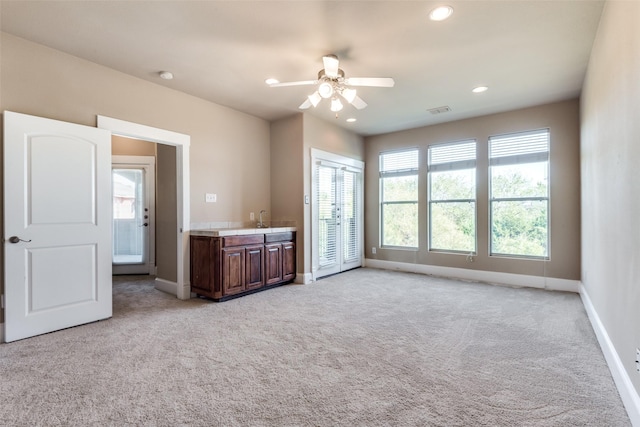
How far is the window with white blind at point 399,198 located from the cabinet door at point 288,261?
2.21 meters

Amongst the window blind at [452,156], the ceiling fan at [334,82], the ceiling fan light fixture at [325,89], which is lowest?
the window blind at [452,156]

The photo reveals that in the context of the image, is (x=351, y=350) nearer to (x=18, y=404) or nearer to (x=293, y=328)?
(x=293, y=328)

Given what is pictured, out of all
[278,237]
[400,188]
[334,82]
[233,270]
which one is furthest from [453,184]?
[233,270]

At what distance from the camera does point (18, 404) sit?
1868 millimetres

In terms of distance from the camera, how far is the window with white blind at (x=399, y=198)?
6.06m

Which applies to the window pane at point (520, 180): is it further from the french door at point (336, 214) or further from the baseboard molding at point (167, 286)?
the baseboard molding at point (167, 286)

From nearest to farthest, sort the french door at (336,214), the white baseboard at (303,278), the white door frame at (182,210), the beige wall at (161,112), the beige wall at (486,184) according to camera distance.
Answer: the beige wall at (161,112), the white door frame at (182,210), the beige wall at (486,184), the white baseboard at (303,278), the french door at (336,214)

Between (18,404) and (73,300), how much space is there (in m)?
1.46

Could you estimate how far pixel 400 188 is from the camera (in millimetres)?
6238

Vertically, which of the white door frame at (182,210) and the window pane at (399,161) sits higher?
the window pane at (399,161)

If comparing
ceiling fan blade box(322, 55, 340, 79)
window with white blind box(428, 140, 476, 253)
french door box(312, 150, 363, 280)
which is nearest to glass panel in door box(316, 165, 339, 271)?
french door box(312, 150, 363, 280)

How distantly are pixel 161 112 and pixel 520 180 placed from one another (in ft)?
17.6

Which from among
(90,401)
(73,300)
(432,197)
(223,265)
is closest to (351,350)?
(90,401)

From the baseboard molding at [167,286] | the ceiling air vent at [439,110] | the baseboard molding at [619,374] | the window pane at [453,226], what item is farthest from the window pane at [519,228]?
the baseboard molding at [167,286]
